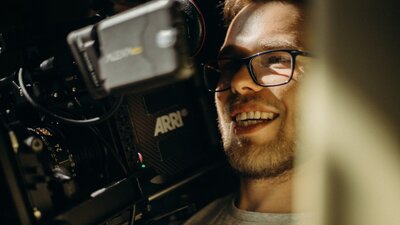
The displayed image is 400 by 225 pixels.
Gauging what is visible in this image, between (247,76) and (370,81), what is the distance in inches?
33.2

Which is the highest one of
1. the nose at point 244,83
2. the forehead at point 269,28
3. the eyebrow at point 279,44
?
the forehead at point 269,28

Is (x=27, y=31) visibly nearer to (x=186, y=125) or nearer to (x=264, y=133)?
(x=186, y=125)

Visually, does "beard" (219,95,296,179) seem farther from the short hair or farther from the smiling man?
the short hair

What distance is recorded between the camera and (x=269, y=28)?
1.37 metres

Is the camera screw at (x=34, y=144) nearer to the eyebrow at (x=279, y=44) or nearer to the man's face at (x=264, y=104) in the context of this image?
the man's face at (x=264, y=104)

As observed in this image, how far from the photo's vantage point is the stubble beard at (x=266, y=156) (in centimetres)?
133

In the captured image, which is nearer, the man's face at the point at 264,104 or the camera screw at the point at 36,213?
the camera screw at the point at 36,213

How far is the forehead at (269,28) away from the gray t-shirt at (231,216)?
625mm

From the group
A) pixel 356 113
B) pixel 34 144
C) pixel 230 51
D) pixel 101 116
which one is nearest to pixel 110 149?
pixel 101 116

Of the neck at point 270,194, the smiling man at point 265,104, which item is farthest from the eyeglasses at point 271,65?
the neck at point 270,194

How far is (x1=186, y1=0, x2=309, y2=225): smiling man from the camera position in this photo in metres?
1.33

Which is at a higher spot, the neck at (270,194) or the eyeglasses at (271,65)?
the eyeglasses at (271,65)

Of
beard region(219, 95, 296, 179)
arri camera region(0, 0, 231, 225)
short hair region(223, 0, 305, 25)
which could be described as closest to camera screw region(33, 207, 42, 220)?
arri camera region(0, 0, 231, 225)

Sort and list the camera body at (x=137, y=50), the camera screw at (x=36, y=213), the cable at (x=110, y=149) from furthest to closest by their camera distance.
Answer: the cable at (x=110, y=149) → the camera screw at (x=36, y=213) → the camera body at (x=137, y=50)
